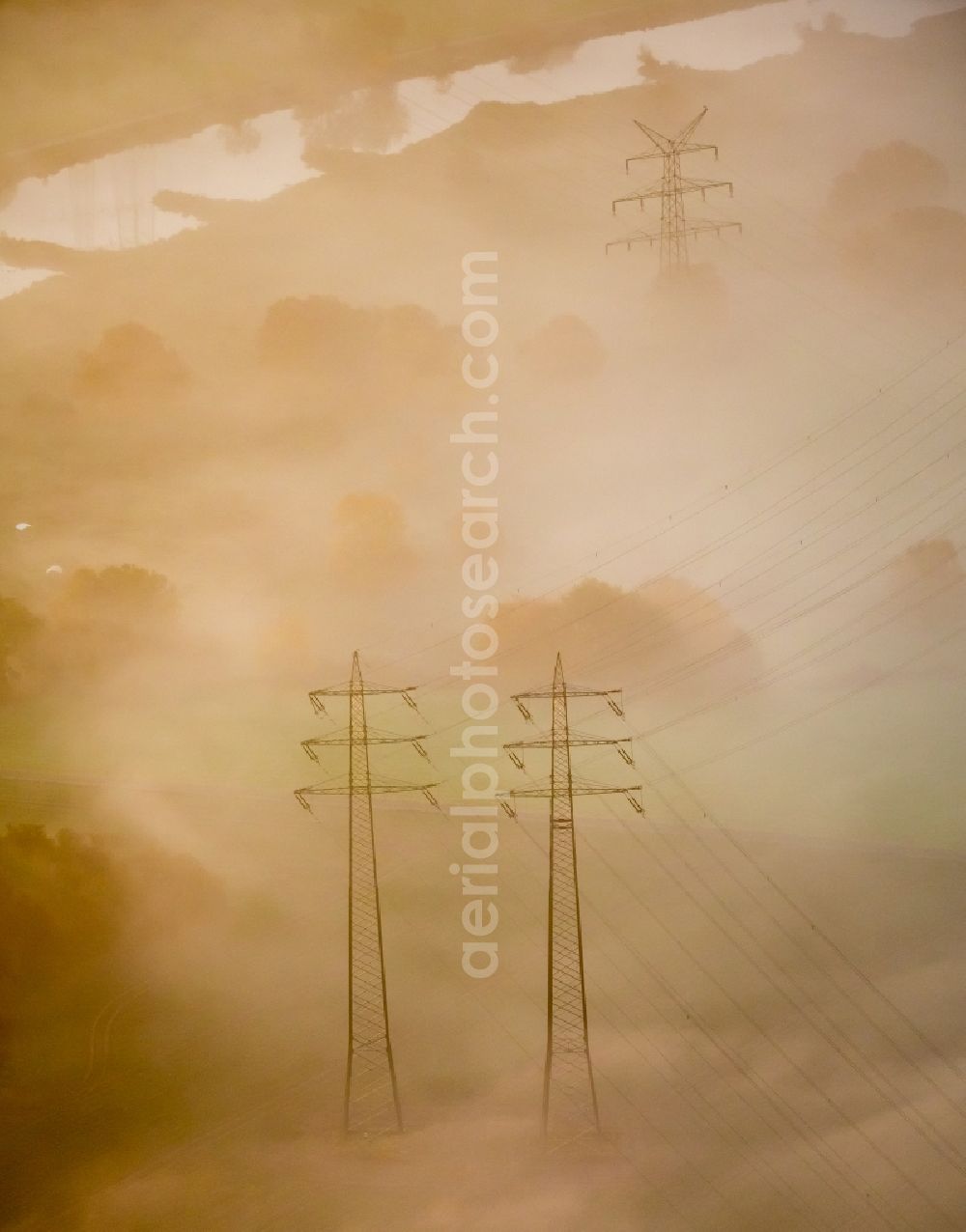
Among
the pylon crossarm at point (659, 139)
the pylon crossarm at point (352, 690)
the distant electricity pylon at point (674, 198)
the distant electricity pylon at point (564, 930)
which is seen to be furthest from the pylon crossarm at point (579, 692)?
the pylon crossarm at point (659, 139)

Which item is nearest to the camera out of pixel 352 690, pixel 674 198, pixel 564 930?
pixel 564 930

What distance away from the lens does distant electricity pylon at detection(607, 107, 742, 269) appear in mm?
4875

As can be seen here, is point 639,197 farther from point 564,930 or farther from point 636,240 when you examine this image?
point 564,930

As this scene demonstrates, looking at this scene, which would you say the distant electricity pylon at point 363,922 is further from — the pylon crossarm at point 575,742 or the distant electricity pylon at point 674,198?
the distant electricity pylon at point 674,198

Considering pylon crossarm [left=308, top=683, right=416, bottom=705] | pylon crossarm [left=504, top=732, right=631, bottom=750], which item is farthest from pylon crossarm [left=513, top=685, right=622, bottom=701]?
pylon crossarm [left=308, top=683, right=416, bottom=705]

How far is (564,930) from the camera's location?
184 inches

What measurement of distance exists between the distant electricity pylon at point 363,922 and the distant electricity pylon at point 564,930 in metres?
0.48

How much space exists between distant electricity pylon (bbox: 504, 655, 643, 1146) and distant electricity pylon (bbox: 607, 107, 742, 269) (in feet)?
5.53

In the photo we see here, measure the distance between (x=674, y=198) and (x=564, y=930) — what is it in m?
2.84

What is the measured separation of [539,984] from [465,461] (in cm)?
199

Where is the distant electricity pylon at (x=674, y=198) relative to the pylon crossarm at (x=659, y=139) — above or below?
below

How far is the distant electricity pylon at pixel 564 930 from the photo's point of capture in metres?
4.54

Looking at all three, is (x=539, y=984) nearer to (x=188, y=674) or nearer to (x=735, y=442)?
(x=188, y=674)

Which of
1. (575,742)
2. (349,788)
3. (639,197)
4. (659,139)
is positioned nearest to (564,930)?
(575,742)
